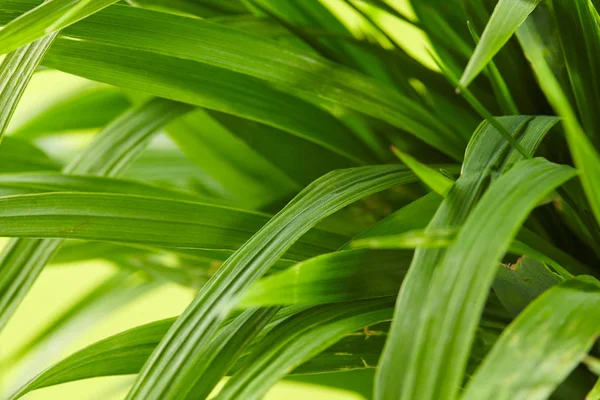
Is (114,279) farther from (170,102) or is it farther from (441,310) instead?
(441,310)

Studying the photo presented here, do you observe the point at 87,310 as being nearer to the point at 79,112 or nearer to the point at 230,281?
the point at 79,112

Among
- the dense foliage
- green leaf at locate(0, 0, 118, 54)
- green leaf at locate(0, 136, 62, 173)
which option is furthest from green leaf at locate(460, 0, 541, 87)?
green leaf at locate(0, 136, 62, 173)

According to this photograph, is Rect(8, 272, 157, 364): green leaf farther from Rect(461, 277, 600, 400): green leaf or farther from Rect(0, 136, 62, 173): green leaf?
Rect(461, 277, 600, 400): green leaf

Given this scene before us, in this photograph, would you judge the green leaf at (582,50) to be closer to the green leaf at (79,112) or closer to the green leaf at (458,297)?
the green leaf at (458,297)

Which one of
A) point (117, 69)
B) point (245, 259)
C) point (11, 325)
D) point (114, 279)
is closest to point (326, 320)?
point (245, 259)

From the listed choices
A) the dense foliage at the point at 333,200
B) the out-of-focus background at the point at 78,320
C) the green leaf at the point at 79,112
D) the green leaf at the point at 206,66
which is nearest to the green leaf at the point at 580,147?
the dense foliage at the point at 333,200

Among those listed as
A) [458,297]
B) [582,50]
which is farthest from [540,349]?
[582,50]

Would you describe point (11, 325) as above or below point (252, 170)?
above
